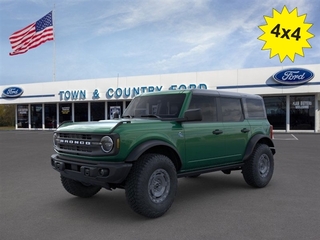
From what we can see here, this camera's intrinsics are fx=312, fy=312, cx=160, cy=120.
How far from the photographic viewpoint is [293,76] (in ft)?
75.1

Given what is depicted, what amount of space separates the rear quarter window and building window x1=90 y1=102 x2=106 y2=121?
24.4 meters

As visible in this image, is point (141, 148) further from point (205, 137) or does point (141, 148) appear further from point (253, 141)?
point (253, 141)

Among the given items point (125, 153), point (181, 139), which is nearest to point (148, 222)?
point (125, 153)

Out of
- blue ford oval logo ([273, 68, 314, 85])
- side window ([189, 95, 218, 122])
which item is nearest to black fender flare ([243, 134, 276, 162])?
side window ([189, 95, 218, 122])

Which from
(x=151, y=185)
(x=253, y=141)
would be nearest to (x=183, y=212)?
(x=151, y=185)

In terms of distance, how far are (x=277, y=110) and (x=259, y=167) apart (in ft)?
64.6

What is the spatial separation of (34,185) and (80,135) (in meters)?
2.88

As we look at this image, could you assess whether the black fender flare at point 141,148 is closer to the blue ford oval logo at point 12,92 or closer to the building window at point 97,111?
the building window at point 97,111

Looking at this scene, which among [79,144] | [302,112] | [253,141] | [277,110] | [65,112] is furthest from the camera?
[65,112]

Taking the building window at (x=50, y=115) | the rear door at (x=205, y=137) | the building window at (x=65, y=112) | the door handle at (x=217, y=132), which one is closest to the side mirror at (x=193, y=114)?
the rear door at (x=205, y=137)

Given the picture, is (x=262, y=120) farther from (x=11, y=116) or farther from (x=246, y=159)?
(x=11, y=116)

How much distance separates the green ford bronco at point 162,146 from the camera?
4.51 meters

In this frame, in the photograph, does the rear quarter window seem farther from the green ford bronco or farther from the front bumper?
the front bumper

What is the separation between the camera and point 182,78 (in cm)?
2616
